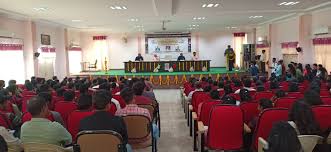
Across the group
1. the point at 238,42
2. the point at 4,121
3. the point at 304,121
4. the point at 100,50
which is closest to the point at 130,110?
the point at 4,121

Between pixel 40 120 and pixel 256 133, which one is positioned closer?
pixel 40 120

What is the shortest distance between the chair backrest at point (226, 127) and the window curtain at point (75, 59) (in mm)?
17062

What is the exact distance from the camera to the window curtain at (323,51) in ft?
35.2

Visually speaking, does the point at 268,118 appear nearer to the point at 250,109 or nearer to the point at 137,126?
the point at 250,109

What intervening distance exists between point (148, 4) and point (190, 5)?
4.66ft

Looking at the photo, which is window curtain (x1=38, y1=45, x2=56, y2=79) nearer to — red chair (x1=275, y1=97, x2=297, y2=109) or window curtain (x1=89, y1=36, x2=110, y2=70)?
window curtain (x1=89, y1=36, x2=110, y2=70)

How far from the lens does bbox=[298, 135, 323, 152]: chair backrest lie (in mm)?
2740

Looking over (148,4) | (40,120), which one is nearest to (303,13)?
(148,4)

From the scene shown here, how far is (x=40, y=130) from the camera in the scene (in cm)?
279

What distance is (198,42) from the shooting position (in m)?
23.6

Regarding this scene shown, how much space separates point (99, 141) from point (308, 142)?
1.87 m

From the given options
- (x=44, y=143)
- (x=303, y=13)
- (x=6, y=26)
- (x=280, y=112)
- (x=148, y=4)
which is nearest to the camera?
(x=44, y=143)

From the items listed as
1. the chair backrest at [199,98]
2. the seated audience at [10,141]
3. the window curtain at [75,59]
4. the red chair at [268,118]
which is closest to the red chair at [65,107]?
the seated audience at [10,141]

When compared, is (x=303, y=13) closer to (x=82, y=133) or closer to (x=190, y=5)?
(x=190, y=5)
